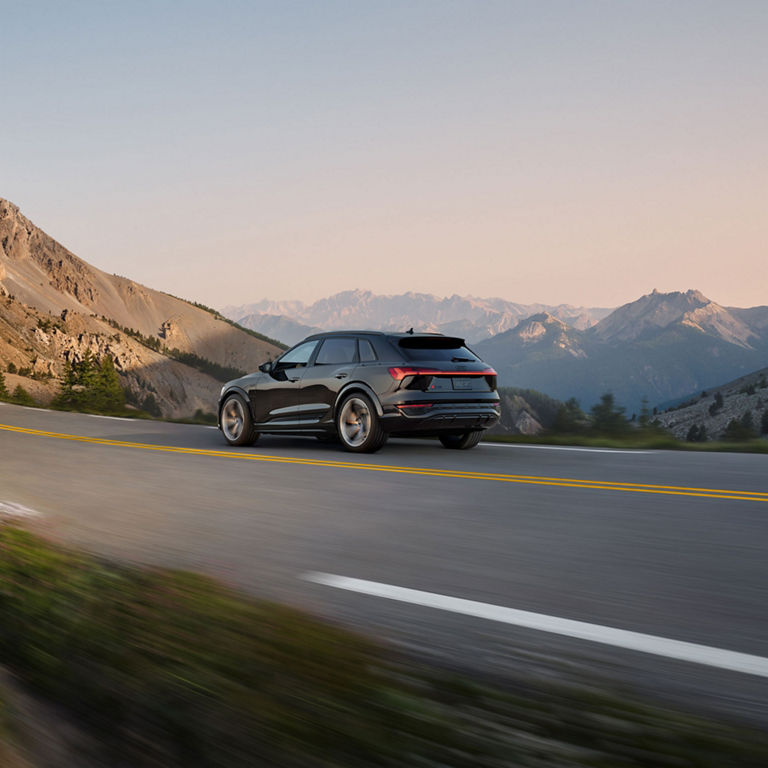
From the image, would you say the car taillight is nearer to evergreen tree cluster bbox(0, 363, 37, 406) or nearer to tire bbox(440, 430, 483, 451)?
tire bbox(440, 430, 483, 451)

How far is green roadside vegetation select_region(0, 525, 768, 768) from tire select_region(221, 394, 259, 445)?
877 centimetres

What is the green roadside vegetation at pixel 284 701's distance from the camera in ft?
8.00

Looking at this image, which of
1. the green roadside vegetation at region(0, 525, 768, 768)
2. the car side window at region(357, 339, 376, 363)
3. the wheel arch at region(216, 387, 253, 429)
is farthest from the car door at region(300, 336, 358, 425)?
the green roadside vegetation at region(0, 525, 768, 768)

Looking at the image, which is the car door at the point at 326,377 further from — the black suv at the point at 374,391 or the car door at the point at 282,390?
the car door at the point at 282,390

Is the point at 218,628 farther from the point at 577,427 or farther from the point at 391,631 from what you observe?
the point at 577,427

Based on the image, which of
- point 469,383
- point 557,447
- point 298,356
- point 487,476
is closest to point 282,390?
point 298,356

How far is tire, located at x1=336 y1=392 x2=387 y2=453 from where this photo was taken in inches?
432

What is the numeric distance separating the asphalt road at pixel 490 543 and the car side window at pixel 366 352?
1.30m

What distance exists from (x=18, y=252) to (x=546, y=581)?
209630mm

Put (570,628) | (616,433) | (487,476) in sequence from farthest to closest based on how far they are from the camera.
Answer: (616,433) < (487,476) < (570,628)

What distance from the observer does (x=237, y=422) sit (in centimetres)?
1298

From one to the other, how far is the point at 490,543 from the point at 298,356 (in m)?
7.38

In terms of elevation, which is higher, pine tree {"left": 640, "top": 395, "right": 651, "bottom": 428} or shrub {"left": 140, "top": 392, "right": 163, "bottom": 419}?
pine tree {"left": 640, "top": 395, "right": 651, "bottom": 428}

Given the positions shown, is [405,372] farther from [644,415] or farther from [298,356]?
[644,415]
